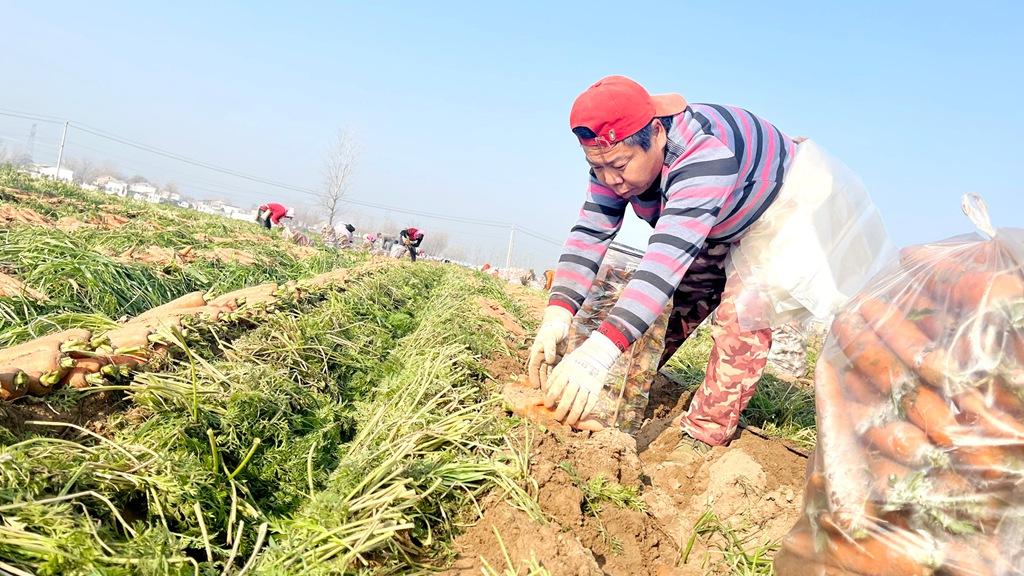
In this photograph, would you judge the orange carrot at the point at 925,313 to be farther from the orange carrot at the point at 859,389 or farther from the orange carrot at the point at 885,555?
the orange carrot at the point at 885,555

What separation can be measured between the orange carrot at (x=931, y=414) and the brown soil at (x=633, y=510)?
2.78 feet

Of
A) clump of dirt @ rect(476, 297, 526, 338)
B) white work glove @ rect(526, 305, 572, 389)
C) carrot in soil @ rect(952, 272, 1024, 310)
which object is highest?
carrot in soil @ rect(952, 272, 1024, 310)

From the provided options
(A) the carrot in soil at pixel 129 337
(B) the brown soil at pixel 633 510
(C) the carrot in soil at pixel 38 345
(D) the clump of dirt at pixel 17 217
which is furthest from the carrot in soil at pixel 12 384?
(D) the clump of dirt at pixel 17 217

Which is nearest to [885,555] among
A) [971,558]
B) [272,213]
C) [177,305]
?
[971,558]

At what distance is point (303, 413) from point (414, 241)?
18181 millimetres

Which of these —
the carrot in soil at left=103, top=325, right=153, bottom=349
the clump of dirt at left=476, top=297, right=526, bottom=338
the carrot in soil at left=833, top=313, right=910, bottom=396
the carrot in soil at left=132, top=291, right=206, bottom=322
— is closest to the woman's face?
the carrot in soil at left=833, top=313, right=910, bottom=396

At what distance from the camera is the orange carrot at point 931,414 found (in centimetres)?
133

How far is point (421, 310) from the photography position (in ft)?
21.1

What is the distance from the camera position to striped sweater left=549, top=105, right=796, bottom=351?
2.37 metres

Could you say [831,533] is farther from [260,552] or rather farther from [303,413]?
[303,413]

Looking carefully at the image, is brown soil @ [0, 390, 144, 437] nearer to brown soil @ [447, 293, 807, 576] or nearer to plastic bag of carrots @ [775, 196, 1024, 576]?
brown soil @ [447, 293, 807, 576]

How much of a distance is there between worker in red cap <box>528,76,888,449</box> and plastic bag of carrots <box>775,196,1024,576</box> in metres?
0.82

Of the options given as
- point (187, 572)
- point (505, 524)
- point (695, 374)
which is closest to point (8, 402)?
point (187, 572)

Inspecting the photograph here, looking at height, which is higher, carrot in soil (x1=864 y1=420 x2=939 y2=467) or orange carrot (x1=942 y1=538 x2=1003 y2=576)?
carrot in soil (x1=864 y1=420 x2=939 y2=467)
